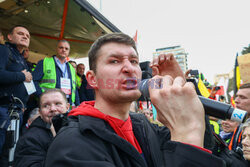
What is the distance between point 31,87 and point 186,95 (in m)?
2.69

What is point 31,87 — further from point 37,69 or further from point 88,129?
point 88,129

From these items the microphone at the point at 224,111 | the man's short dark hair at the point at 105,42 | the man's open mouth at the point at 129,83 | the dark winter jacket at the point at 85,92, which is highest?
the man's short dark hair at the point at 105,42

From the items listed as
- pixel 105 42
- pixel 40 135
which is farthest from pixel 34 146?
pixel 105 42

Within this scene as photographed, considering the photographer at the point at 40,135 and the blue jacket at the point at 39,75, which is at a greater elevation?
the blue jacket at the point at 39,75

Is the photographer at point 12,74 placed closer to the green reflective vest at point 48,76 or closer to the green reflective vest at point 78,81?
the green reflective vest at point 48,76

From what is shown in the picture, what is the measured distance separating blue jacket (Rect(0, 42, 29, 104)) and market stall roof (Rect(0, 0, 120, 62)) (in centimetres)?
122

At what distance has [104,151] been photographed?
0.98m

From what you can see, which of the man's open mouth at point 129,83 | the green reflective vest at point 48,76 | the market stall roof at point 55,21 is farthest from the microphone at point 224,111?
the market stall roof at point 55,21

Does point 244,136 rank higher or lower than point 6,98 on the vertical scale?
lower

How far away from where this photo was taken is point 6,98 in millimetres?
2312

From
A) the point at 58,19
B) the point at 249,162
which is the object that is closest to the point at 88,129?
the point at 249,162

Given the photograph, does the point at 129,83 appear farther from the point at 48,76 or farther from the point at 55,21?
the point at 55,21

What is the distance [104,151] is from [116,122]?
34cm

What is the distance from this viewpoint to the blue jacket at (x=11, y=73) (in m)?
2.32
